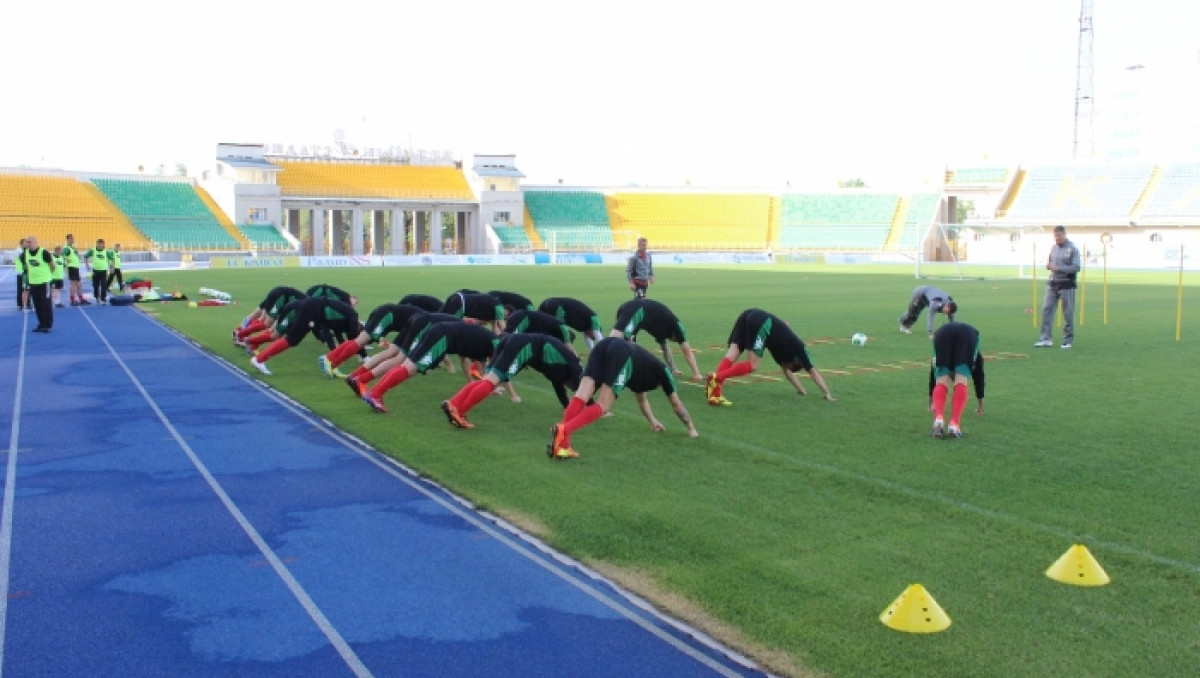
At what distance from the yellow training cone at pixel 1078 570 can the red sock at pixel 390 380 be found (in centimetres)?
744

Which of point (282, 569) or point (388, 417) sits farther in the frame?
point (388, 417)

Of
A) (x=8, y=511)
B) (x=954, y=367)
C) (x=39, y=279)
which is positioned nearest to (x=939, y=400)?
(x=954, y=367)

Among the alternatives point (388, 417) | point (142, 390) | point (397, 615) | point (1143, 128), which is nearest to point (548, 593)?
point (397, 615)

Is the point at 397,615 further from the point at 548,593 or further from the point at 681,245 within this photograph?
the point at 681,245

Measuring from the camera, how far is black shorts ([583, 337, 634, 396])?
9.31 metres

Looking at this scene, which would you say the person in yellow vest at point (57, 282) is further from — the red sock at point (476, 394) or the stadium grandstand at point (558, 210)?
the stadium grandstand at point (558, 210)

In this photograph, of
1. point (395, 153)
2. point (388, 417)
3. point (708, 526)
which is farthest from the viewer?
point (395, 153)

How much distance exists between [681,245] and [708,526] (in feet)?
242

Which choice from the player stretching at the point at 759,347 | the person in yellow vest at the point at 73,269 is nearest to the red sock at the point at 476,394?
the player stretching at the point at 759,347

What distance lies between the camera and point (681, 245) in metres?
80.2

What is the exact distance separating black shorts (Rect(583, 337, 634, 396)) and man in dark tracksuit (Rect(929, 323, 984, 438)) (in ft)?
11.0

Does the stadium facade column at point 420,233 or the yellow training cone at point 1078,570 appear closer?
the yellow training cone at point 1078,570

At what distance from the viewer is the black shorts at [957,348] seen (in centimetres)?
1048

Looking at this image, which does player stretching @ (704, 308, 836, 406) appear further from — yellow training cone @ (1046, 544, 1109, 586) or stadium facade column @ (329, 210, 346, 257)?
stadium facade column @ (329, 210, 346, 257)
